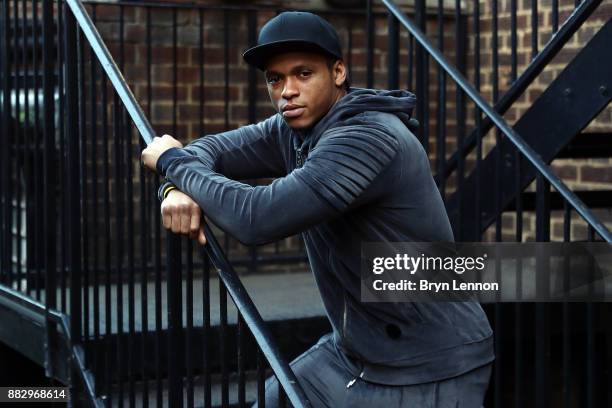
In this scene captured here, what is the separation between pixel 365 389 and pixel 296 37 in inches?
37.1

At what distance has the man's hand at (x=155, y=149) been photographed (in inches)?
124

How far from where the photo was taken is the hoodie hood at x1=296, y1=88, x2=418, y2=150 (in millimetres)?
2885

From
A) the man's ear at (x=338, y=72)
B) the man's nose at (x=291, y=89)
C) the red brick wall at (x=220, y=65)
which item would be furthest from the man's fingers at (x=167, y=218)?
the red brick wall at (x=220, y=65)

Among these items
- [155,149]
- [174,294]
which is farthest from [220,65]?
[174,294]

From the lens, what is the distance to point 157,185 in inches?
131

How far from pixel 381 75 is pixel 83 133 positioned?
129 inches

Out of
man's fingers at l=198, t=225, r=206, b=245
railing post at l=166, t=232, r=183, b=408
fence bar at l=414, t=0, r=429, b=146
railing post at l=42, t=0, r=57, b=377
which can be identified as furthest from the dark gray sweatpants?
fence bar at l=414, t=0, r=429, b=146

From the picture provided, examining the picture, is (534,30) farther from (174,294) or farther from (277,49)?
(174,294)

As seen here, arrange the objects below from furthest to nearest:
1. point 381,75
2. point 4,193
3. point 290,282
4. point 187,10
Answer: point 381,75
point 187,10
point 290,282
point 4,193

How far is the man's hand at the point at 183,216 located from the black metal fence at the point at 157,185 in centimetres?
8

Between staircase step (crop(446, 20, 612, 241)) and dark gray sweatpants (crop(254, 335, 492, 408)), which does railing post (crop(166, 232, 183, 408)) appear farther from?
staircase step (crop(446, 20, 612, 241))

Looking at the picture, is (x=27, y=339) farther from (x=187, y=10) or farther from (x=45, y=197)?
(x=187, y=10)

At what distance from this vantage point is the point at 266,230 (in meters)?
2.80

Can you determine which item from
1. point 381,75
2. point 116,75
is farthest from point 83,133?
point 381,75
